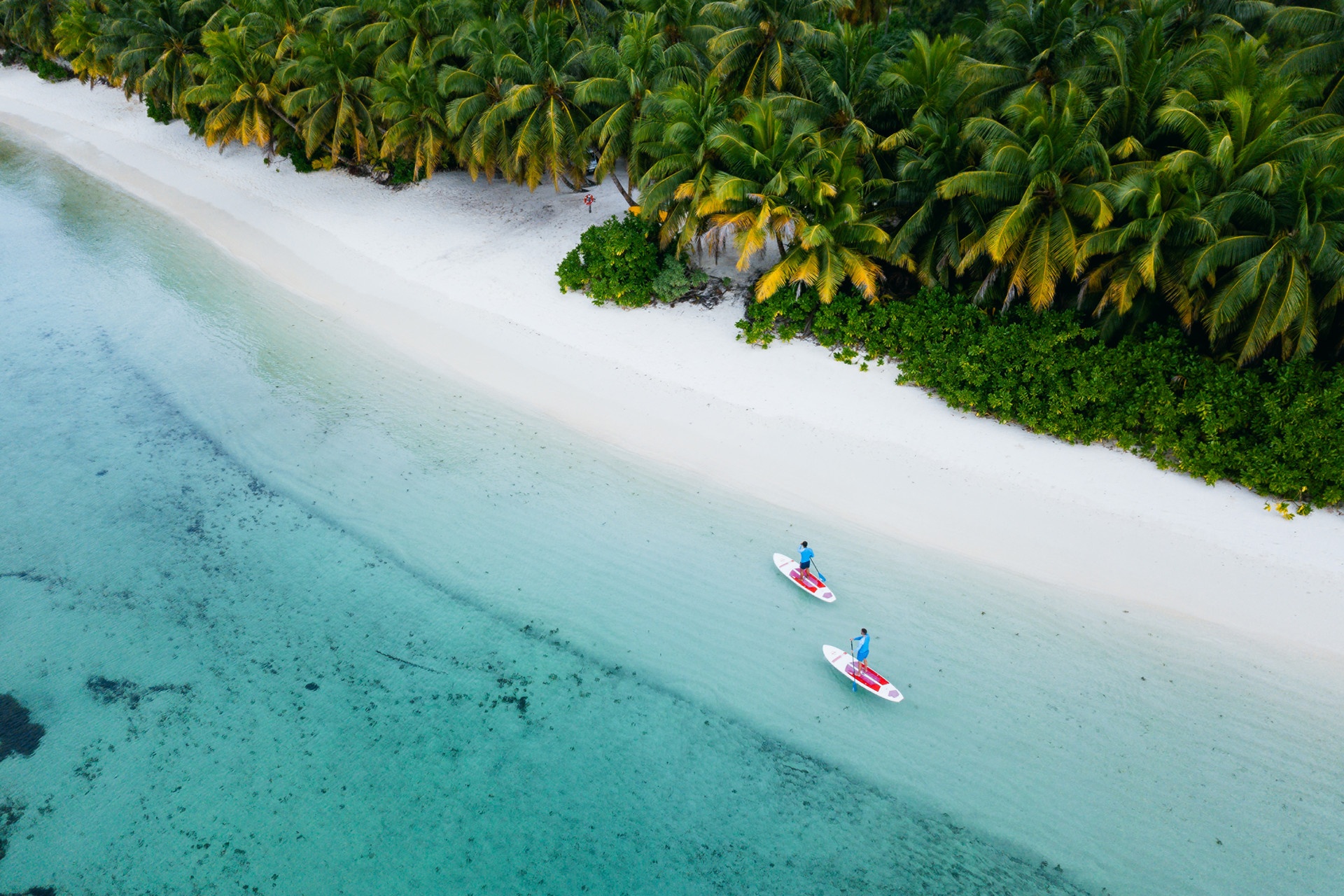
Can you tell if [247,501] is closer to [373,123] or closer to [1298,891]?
[373,123]

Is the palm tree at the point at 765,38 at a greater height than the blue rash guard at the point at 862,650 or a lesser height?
greater

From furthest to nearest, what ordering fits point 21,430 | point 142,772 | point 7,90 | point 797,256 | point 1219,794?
1. point 7,90
2. point 21,430
3. point 797,256
4. point 142,772
5. point 1219,794

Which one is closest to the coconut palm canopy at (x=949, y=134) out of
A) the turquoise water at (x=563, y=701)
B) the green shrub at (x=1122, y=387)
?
the green shrub at (x=1122, y=387)

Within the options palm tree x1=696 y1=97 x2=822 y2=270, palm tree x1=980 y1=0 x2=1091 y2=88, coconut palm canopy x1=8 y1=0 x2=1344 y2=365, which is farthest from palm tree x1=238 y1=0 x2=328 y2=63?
palm tree x1=980 y1=0 x2=1091 y2=88

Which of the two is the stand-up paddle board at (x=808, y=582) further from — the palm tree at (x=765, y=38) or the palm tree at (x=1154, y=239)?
the palm tree at (x=765, y=38)

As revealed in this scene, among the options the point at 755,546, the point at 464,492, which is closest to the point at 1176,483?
the point at 755,546

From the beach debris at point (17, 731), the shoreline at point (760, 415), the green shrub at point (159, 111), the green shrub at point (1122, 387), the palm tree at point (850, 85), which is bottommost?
the beach debris at point (17, 731)
